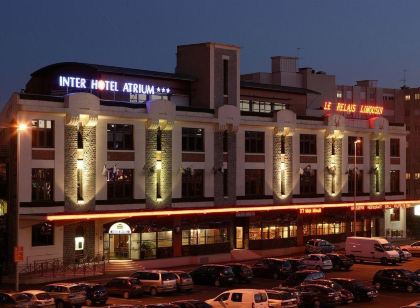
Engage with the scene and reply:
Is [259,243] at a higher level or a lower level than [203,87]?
lower

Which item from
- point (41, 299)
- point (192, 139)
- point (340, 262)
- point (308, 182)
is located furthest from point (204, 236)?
point (41, 299)

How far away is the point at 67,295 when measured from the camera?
46906 millimetres

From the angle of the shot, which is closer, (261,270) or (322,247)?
(261,270)

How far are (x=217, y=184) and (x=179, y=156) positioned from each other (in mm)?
5508

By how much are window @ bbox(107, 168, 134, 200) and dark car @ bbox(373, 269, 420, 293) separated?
21863 millimetres

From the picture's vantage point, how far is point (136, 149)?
68.7 meters

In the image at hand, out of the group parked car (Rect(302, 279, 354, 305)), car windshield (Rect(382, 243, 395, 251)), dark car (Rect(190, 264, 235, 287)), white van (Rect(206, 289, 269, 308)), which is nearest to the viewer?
white van (Rect(206, 289, 269, 308))

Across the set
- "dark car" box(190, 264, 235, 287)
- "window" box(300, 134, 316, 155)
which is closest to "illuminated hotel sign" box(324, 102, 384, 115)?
"window" box(300, 134, 316, 155)

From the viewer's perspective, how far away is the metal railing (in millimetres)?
60250

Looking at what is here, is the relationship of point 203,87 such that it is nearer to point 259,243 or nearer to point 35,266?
point 259,243

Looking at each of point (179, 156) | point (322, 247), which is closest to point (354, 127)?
point (322, 247)

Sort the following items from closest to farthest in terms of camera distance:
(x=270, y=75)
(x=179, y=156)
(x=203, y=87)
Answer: (x=179, y=156) → (x=203, y=87) → (x=270, y=75)

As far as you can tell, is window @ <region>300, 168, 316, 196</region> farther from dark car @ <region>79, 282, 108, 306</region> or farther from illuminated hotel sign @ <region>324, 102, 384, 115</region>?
dark car @ <region>79, 282, 108, 306</region>

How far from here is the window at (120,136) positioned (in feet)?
220
